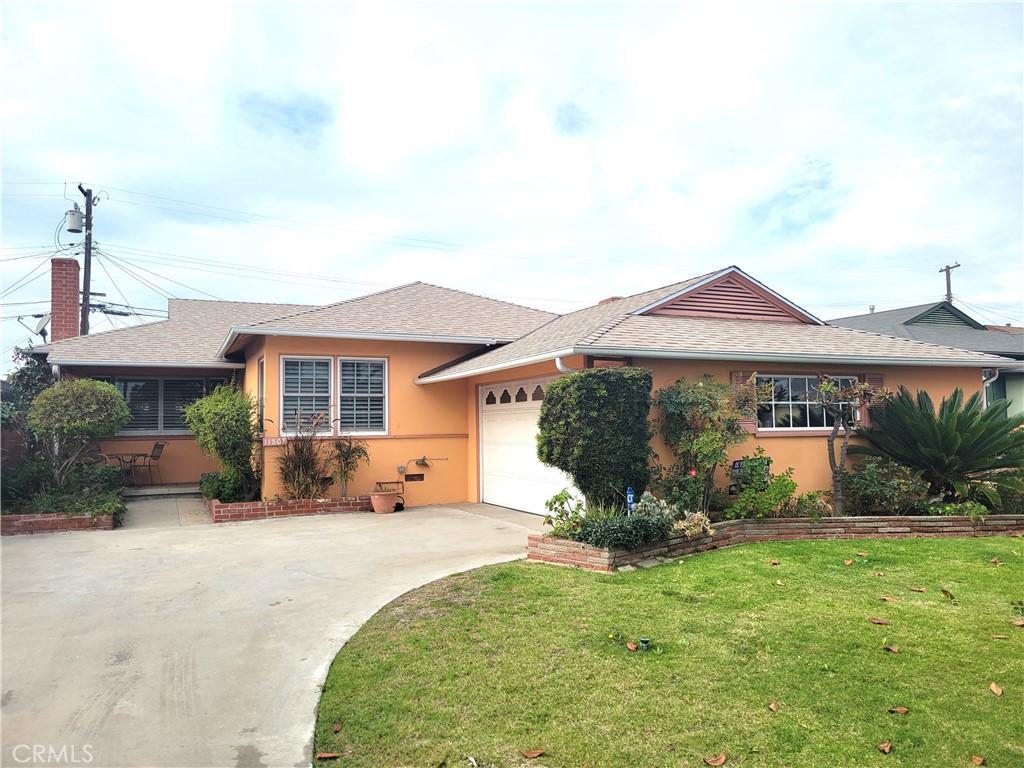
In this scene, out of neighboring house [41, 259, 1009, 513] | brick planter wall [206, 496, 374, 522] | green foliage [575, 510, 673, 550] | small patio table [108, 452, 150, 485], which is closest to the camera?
green foliage [575, 510, 673, 550]

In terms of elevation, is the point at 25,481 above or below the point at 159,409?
below

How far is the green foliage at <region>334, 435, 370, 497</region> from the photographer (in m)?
12.8

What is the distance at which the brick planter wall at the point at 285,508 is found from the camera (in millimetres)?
11828

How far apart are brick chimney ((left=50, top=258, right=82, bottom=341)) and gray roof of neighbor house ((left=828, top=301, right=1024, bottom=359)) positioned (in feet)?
77.3

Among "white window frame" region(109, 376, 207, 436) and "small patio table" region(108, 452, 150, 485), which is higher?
"white window frame" region(109, 376, 207, 436)

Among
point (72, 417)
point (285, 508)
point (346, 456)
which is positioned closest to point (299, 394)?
point (346, 456)

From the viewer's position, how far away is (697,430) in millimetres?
9742

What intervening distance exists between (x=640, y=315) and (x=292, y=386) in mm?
6633

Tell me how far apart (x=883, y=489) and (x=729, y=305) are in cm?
428

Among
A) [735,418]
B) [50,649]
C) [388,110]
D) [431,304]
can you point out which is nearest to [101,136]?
[388,110]

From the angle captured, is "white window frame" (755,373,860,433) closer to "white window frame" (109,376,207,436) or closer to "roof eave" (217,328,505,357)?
"roof eave" (217,328,505,357)

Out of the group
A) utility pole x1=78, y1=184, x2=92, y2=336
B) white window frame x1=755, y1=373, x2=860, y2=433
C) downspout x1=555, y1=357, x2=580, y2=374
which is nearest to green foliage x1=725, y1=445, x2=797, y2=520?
white window frame x1=755, y1=373, x2=860, y2=433
